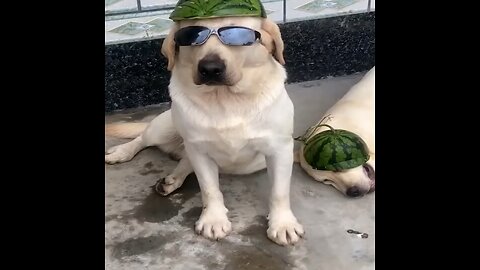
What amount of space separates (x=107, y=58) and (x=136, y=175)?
918mm

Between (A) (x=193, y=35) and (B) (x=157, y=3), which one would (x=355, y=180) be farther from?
(B) (x=157, y=3)

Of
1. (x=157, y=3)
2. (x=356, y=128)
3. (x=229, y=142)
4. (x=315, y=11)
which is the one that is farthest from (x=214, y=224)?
(x=315, y=11)

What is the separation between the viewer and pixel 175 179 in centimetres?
301

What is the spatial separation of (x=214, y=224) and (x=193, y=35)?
2.68ft

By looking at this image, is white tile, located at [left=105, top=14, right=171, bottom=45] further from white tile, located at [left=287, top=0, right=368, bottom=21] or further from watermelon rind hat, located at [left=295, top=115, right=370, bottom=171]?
watermelon rind hat, located at [left=295, top=115, right=370, bottom=171]

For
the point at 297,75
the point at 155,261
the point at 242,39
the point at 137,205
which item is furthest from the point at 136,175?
the point at 297,75

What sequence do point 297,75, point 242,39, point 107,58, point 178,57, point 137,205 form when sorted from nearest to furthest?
point 242,39 → point 178,57 → point 137,205 → point 107,58 → point 297,75

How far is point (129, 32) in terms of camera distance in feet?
12.5

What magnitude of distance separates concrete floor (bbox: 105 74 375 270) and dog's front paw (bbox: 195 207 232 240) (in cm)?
→ 3

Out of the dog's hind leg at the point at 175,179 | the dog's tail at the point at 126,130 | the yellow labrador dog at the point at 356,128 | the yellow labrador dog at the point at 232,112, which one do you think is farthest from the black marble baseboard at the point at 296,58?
the yellow labrador dog at the point at 232,112

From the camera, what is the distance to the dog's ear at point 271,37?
2412 millimetres

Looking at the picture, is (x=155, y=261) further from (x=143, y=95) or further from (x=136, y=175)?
(x=143, y=95)

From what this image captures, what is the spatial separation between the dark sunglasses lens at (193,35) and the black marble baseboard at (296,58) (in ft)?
4.92

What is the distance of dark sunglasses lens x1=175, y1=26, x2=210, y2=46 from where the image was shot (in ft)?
7.52
